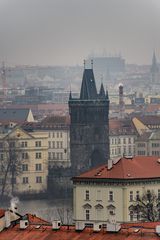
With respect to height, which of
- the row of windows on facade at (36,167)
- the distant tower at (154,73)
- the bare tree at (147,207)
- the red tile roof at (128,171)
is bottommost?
the row of windows on facade at (36,167)

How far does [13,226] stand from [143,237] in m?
2.89

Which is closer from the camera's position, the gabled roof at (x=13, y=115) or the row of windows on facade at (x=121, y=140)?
the row of windows on facade at (x=121, y=140)

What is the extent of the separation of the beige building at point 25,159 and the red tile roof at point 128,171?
15455mm

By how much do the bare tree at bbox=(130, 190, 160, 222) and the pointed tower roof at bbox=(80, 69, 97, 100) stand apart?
23330mm

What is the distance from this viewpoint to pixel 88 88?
67.7 metres

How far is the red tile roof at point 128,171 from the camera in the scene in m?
43.7

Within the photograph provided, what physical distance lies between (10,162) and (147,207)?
22.2m

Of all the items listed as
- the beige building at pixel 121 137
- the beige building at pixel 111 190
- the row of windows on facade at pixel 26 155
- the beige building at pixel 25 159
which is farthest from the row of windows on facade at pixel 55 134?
the beige building at pixel 111 190

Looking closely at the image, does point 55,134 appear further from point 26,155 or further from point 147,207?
point 147,207

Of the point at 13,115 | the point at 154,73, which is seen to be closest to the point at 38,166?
the point at 13,115

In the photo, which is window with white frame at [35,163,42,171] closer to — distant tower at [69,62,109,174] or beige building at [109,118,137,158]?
distant tower at [69,62,109,174]

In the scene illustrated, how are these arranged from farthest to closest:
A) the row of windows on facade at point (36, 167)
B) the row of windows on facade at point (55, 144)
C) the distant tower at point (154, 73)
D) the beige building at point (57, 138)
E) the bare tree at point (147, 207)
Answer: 1. the distant tower at point (154, 73)
2. the row of windows on facade at point (55, 144)
3. the beige building at point (57, 138)
4. the row of windows on facade at point (36, 167)
5. the bare tree at point (147, 207)

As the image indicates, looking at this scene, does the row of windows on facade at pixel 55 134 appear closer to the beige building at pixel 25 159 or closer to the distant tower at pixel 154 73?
the beige building at pixel 25 159

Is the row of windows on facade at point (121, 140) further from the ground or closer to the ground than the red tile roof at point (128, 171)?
closer to the ground
